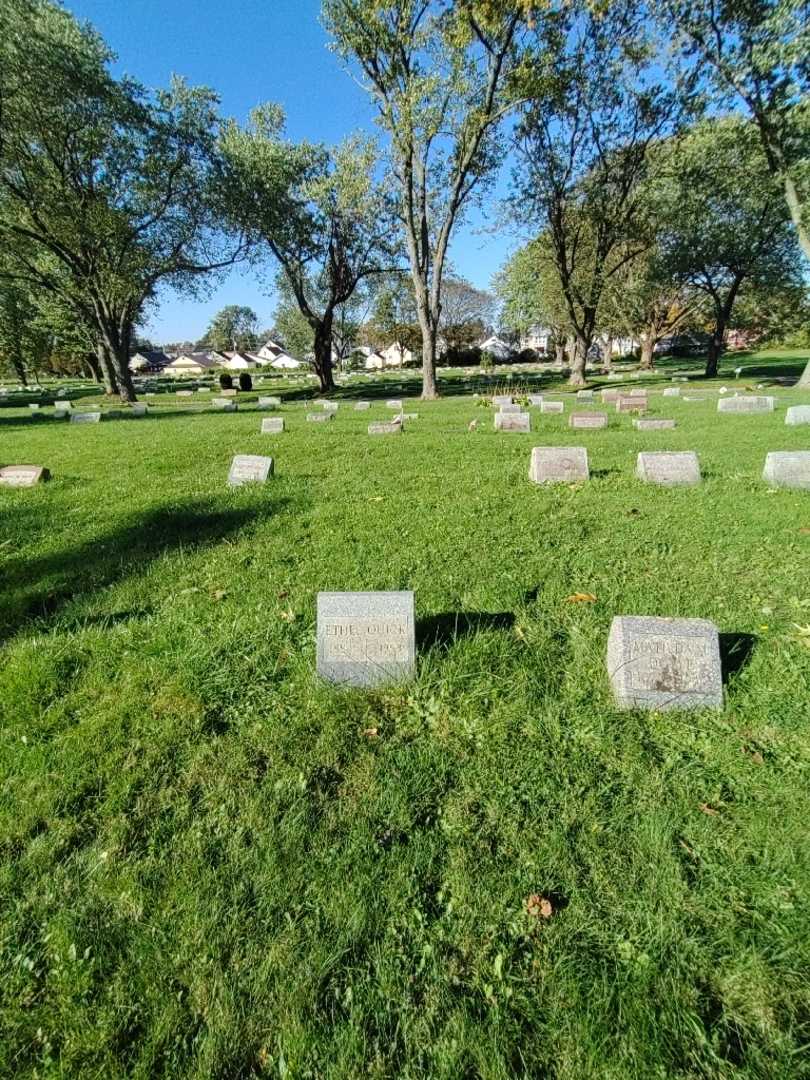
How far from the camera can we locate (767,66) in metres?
13.8

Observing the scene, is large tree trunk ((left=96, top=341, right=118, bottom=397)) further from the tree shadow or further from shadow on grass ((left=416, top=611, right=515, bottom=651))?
the tree shadow

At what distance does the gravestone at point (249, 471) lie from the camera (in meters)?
6.82

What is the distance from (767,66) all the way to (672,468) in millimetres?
15313

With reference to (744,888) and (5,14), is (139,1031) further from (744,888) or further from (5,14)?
(5,14)

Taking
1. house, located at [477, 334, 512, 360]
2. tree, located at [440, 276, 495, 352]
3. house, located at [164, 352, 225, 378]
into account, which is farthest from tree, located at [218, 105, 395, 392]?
house, located at [164, 352, 225, 378]

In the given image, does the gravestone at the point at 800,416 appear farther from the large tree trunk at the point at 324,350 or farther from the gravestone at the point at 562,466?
the large tree trunk at the point at 324,350

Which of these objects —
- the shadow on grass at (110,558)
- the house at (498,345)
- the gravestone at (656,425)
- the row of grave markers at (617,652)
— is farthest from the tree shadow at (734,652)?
the house at (498,345)

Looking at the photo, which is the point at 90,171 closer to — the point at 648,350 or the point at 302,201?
the point at 302,201

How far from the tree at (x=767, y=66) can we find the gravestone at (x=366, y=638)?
61.1 ft

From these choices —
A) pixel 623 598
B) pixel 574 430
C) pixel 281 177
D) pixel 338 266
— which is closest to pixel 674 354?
pixel 338 266

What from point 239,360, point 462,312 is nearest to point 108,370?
point 462,312

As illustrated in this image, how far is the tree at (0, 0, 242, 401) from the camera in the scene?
54.5 feet

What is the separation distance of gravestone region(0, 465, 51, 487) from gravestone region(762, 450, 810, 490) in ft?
31.2

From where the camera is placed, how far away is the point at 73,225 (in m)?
19.6
